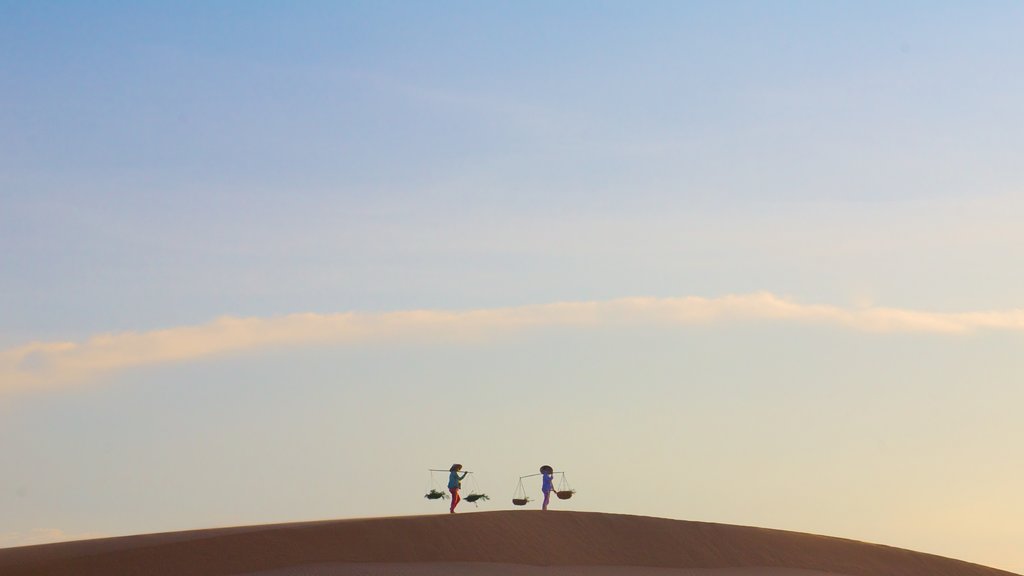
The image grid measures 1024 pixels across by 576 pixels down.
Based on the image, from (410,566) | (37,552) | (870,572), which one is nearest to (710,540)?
(870,572)

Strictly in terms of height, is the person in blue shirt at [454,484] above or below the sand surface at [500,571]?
above

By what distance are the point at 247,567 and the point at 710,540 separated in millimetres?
12251

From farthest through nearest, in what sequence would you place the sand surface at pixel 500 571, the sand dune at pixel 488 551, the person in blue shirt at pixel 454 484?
1. the person in blue shirt at pixel 454 484
2. the sand dune at pixel 488 551
3. the sand surface at pixel 500 571

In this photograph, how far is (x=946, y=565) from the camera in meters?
38.1

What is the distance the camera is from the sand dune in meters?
31.0

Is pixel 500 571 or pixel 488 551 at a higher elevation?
pixel 488 551

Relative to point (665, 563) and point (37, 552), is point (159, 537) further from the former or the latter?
point (665, 563)

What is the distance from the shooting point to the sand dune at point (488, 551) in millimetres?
31031

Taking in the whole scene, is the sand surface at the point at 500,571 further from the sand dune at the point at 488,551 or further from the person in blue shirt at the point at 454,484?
the person in blue shirt at the point at 454,484

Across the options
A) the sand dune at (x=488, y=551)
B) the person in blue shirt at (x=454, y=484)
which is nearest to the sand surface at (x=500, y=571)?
the sand dune at (x=488, y=551)

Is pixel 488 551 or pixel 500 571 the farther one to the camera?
pixel 488 551

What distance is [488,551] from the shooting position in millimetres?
33250

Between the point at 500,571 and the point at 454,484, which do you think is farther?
the point at 454,484

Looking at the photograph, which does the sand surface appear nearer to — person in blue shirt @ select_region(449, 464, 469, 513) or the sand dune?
the sand dune
